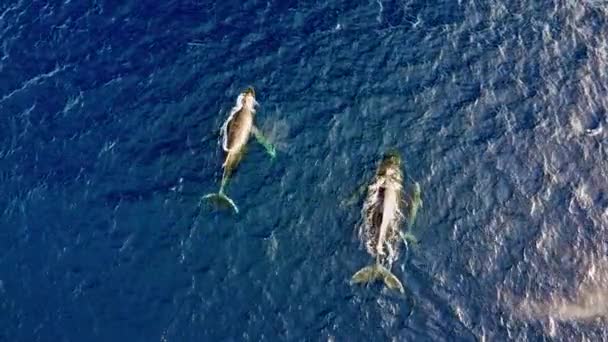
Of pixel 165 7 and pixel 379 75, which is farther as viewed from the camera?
pixel 165 7

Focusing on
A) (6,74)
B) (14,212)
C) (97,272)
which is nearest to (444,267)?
(97,272)

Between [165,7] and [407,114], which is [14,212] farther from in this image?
[407,114]

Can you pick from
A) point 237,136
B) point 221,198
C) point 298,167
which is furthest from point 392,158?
point 221,198

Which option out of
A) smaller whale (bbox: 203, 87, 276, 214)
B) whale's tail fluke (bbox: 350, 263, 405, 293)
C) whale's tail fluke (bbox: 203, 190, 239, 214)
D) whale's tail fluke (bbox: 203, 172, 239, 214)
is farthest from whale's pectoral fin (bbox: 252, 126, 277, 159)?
whale's tail fluke (bbox: 350, 263, 405, 293)

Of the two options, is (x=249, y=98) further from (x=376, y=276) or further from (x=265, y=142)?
(x=376, y=276)

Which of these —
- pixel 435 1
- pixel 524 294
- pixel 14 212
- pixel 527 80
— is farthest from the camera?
pixel 435 1

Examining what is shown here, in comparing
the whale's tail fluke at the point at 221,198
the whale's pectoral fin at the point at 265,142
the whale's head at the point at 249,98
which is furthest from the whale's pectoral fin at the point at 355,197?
the whale's head at the point at 249,98

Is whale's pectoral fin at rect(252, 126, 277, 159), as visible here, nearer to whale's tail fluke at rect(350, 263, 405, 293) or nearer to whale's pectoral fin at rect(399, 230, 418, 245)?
whale's pectoral fin at rect(399, 230, 418, 245)
